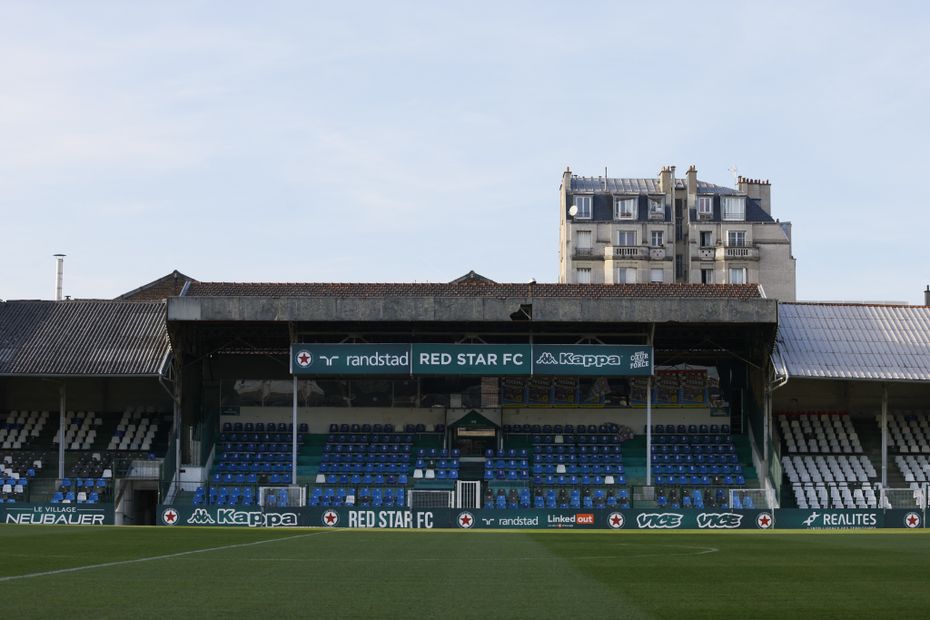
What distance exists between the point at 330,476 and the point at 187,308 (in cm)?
930

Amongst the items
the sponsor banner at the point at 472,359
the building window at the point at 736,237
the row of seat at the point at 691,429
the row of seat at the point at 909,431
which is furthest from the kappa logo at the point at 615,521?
the building window at the point at 736,237

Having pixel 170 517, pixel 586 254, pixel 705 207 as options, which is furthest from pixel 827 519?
pixel 705 207

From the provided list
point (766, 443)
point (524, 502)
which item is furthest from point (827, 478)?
point (524, 502)

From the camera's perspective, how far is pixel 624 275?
318ft

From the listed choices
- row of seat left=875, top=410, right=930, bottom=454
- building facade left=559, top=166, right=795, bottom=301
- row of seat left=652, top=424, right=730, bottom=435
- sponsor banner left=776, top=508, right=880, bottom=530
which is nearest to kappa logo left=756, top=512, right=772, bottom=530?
sponsor banner left=776, top=508, right=880, bottom=530

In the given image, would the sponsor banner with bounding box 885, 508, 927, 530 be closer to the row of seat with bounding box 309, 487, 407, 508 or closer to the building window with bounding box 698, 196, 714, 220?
the row of seat with bounding box 309, 487, 407, 508

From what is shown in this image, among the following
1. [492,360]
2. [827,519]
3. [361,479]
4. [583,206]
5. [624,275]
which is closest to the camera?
→ [827,519]

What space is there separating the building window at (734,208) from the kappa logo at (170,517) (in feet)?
202

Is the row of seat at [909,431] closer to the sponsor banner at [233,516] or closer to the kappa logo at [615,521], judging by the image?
the kappa logo at [615,521]

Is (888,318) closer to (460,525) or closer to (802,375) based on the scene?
(802,375)

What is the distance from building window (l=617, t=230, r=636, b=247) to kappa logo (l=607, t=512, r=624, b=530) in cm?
5372

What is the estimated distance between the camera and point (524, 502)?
49.6 m

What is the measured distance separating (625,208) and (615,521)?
183 ft

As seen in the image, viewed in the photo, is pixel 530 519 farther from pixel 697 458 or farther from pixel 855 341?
pixel 855 341
